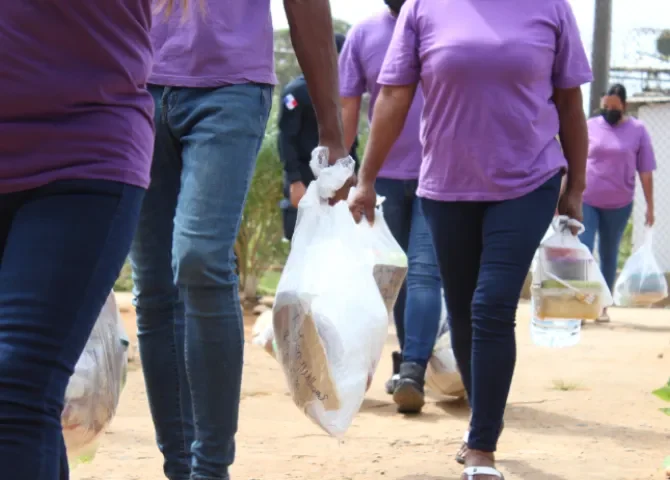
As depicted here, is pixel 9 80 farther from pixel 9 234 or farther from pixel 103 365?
pixel 103 365

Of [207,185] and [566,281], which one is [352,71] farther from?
[207,185]

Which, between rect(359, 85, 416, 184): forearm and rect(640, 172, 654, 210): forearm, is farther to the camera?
rect(640, 172, 654, 210): forearm

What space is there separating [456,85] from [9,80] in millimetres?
2202

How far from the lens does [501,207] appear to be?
3.92 metres

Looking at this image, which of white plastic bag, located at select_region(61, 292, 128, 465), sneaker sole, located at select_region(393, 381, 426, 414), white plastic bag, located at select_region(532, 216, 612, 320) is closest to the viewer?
white plastic bag, located at select_region(61, 292, 128, 465)

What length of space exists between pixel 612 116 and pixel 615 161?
35cm

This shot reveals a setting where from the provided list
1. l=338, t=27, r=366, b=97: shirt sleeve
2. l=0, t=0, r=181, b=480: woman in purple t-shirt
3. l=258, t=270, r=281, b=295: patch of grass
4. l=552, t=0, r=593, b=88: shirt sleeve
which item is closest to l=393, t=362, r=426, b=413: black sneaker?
l=338, t=27, r=366, b=97: shirt sleeve

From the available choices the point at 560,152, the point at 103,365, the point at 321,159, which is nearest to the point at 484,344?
the point at 560,152

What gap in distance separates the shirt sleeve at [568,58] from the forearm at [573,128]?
0.18 feet

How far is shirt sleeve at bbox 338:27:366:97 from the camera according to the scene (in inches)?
222

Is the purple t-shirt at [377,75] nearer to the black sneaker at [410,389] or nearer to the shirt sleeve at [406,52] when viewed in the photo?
the black sneaker at [410,389]

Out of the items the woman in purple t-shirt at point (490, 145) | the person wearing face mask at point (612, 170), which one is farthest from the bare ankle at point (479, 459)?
the person wearing face mask at point (612, 170)

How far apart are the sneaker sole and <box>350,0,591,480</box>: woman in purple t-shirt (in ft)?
3.41

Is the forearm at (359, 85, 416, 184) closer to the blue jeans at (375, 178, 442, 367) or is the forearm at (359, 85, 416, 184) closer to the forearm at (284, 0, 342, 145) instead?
the blue jeans at (375, 178, 442, 367)
